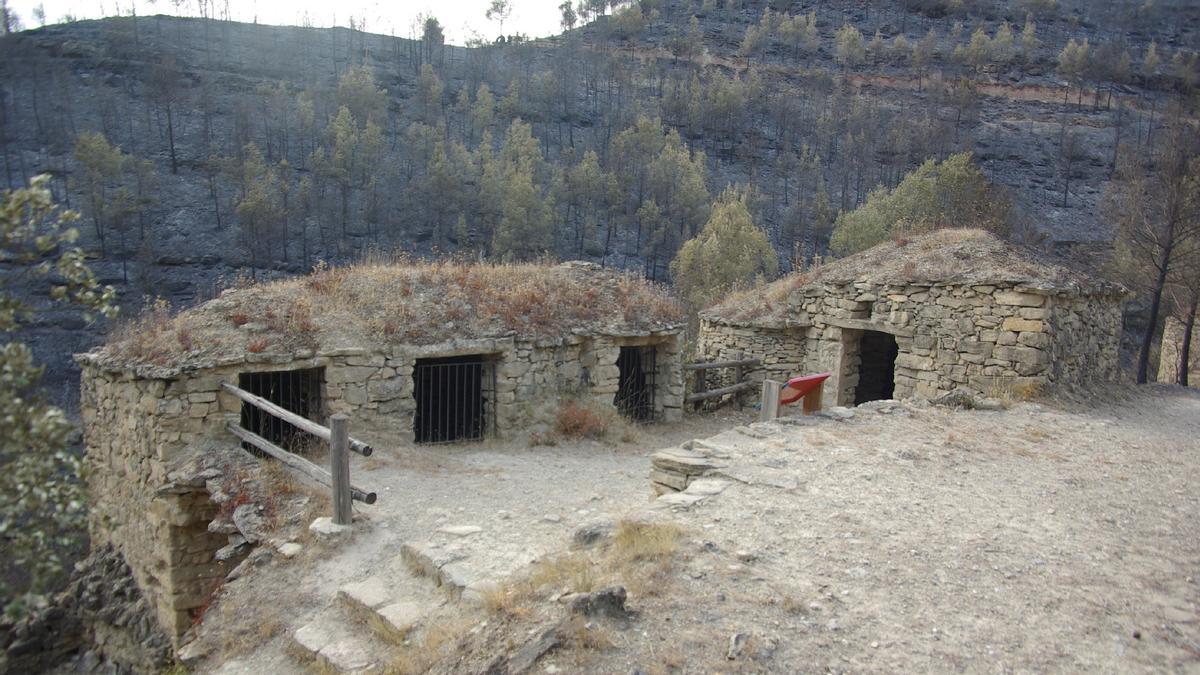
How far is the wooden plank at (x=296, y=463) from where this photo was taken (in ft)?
22.2

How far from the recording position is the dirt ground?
3.82 metres

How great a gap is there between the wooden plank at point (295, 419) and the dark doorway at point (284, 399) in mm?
657

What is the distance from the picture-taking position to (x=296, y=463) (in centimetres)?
738

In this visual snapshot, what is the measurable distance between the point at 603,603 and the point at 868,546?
209cm

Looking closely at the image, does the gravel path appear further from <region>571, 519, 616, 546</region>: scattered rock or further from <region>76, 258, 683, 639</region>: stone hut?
<region>76, 258, 683, 639</region>: stone hut

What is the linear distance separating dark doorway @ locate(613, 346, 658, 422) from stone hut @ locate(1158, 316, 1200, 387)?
1368cm

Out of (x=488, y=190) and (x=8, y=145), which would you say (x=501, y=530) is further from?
(x=8, y=145)

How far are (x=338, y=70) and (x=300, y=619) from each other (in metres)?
48.1

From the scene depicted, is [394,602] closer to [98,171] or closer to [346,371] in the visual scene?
[346,371]

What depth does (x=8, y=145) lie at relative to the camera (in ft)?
111

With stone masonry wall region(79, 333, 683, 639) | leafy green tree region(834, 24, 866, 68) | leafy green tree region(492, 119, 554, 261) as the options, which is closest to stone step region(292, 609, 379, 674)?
stone masonry wall region(79, 333, 683, 639)

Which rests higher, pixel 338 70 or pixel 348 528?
pixel 338 70

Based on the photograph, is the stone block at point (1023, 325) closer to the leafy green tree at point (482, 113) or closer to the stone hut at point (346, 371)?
the stone hut at point (346, 371)

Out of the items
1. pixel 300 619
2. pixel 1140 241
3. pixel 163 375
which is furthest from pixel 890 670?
pixel 1140 241
